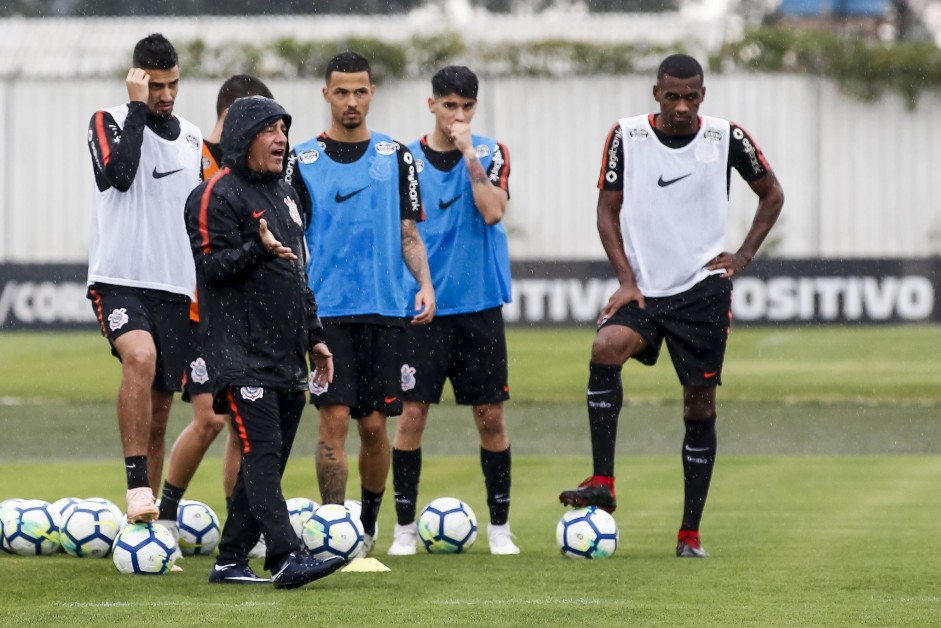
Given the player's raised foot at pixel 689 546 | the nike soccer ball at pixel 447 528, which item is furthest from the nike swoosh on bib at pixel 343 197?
the player's raised foot at pixel 689 546

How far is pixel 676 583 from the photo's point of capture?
23.8 ft

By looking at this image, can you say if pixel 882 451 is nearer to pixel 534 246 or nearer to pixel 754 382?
pixel 754 382

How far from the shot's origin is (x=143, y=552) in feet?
24.8

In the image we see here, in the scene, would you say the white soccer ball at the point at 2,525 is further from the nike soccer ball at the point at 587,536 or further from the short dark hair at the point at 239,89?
the nike soccer ball at the point at 587,536

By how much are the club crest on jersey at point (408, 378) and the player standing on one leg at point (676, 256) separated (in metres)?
0.90

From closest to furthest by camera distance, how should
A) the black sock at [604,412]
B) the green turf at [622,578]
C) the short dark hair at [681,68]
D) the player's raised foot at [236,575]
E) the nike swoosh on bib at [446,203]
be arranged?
the green turf at [622,578]
the player's raised foot at [236,575]
the short dark hair at [681,68]
the black sock at [604,412]
the nike swoosh on bib at [446,203]

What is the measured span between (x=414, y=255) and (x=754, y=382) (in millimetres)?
11979

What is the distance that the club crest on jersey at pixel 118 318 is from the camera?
323 inches

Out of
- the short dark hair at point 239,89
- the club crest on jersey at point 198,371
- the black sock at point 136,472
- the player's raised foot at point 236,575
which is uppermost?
the short dark hair at point 239,89

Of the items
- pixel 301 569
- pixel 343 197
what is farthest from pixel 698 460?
pixel 301 569

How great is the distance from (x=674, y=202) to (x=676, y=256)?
26 centimetres

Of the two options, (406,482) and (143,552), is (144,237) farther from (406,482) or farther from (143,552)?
(406,482)

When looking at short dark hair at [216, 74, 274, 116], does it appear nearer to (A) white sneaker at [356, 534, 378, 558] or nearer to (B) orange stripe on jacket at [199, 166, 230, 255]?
(B) orange stripe on jacket at [199, 166, 230, 255]

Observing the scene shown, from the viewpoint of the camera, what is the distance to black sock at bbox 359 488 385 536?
8500 mm
